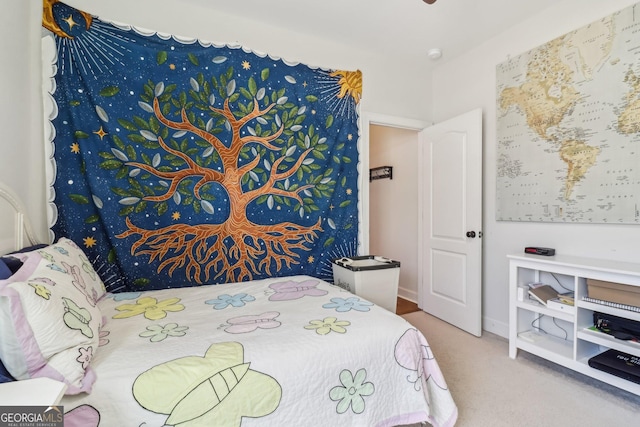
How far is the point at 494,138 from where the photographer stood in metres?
2.64

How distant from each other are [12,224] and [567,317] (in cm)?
323

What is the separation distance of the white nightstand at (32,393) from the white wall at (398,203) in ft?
10.7

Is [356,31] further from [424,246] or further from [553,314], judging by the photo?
[553,314]

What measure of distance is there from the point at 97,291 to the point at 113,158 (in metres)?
0.87

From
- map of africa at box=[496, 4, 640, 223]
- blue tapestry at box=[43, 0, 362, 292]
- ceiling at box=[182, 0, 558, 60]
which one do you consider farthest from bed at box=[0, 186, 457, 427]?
ceiling at box=[182, 0, 558, 60]

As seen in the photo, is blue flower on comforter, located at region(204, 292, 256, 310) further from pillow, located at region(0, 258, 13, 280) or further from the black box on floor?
the black box on floor

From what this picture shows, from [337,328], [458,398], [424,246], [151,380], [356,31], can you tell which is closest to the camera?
[151,380]

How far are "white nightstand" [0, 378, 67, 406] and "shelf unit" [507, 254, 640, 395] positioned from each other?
2451mm

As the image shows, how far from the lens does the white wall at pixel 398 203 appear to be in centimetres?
347

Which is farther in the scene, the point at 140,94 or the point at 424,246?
the point at 424,246

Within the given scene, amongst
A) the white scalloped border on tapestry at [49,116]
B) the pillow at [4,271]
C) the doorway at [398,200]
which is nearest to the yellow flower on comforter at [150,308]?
the pillow at [4,271]

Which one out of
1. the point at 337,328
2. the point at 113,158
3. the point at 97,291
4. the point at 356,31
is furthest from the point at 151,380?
the point at 356,31

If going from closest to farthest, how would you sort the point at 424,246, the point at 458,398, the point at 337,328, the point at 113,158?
the point at 337,328
the point at 458,398
the point at 113,158
the point at 424,246

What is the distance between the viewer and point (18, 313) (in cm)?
85
